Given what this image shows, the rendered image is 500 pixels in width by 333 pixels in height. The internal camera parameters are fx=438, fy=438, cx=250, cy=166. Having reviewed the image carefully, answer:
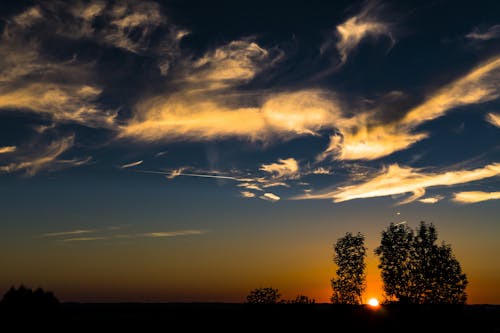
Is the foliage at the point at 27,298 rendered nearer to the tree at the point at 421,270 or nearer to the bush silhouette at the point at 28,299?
the bush silhouette at the point at 28,299

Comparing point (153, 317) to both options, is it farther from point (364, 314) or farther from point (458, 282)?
point (458, 282)

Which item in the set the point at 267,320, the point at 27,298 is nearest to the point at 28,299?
the point at 27,298

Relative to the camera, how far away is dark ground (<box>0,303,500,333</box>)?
161 feet

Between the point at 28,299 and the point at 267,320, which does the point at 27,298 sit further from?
the point at 267,320

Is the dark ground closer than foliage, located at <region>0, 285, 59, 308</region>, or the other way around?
the dark ground

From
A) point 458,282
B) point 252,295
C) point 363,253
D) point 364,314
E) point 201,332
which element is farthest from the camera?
point 252,295

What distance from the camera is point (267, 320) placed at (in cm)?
5044

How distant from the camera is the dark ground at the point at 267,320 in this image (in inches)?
1935

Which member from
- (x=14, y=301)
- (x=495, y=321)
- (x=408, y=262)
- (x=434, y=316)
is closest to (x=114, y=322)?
(x=14, y=301)

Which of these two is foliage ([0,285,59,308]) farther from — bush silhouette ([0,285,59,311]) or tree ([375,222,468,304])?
tree ([375,222,468,304])

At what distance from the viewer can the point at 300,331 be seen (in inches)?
1909

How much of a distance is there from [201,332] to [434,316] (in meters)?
30.9

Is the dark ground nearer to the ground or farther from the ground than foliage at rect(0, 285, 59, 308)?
nearer to the ground

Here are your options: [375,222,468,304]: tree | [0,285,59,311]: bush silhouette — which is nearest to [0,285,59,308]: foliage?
[0,285,59,311]: bush silhouette
